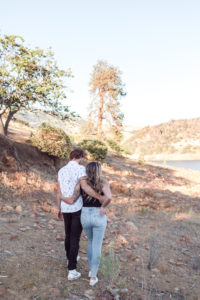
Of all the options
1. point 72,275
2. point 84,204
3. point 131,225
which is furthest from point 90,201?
point 131,225

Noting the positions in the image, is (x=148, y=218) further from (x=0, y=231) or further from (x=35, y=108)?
(x=35, y=108)

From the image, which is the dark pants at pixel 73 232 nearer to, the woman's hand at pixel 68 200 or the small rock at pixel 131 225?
the woman's hand at pixel 68 200

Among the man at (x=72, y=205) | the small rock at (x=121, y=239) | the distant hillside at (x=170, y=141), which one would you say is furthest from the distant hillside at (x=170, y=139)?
the man at (x=72, y=205)

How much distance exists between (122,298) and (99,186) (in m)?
1.70

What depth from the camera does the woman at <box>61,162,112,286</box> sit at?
11.7ft

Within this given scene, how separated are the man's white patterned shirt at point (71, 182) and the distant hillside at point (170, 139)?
195ft

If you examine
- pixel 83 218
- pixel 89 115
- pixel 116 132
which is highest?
pixel 89 115

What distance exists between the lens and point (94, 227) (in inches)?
145

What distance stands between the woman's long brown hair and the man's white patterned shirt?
9.5 inches

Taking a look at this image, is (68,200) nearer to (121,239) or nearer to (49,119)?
(121,239)

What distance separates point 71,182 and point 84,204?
0.40 m

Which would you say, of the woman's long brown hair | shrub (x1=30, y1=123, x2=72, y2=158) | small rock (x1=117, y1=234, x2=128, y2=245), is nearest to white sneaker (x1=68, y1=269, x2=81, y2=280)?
the woman's long brown hair

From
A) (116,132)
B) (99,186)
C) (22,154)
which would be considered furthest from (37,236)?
(116,132)

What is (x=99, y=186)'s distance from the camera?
3.55m
